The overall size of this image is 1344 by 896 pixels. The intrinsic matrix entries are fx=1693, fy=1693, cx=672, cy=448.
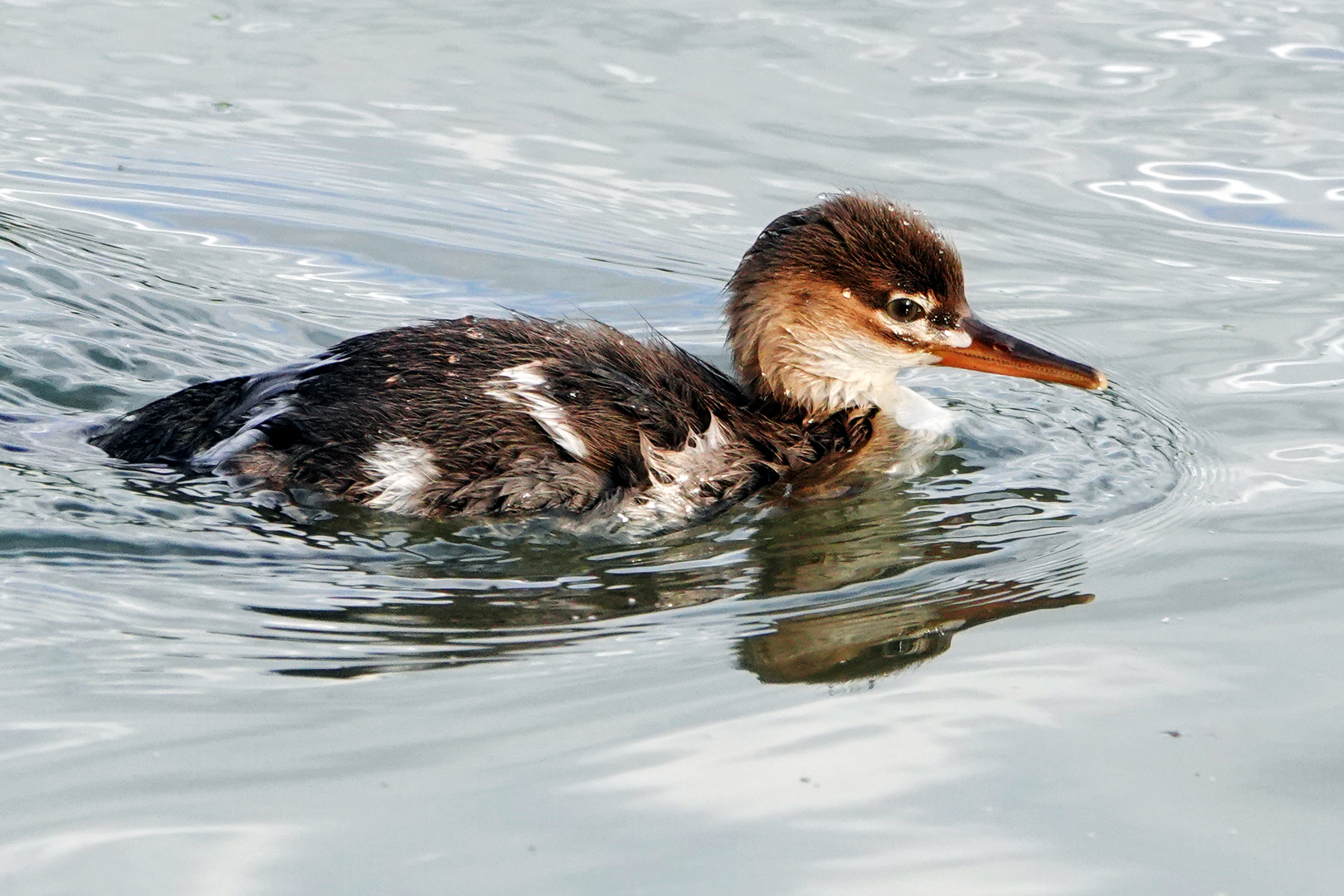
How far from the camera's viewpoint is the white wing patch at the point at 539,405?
192 inches

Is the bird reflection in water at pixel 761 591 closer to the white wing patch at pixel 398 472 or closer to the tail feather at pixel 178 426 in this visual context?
the white wing patch at pixel 398 472

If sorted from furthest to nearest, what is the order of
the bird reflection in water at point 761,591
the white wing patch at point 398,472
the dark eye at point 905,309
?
1. the dark eye at point 905,309
2. the white wing patch at point 398,472
3. the bird reflection in water at point 761,591

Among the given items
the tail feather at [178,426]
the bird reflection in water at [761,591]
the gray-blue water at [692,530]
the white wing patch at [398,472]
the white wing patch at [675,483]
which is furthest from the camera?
the tail feather at [178,426]

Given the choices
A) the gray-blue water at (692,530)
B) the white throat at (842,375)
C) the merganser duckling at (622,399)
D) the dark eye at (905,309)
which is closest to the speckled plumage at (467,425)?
the merganser duckling at (622,399)

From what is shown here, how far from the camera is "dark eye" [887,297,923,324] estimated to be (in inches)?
218

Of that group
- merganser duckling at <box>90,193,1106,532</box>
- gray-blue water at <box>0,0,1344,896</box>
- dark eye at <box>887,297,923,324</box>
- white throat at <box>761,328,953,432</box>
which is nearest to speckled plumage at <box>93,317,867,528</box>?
merganser duckling at <box>90,193,1106,532</box>

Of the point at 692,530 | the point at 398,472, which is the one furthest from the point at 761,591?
the point at 398,472

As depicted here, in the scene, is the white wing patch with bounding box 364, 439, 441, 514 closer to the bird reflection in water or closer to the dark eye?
the bird reflection in water

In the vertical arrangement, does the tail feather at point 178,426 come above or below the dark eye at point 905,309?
below

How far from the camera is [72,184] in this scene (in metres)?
7.89

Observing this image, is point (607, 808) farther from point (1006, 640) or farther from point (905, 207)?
point (905, 207)

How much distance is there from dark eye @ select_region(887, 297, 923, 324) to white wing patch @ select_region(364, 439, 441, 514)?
165cm

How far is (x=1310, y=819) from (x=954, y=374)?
3.44m

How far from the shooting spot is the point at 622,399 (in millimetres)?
5008
